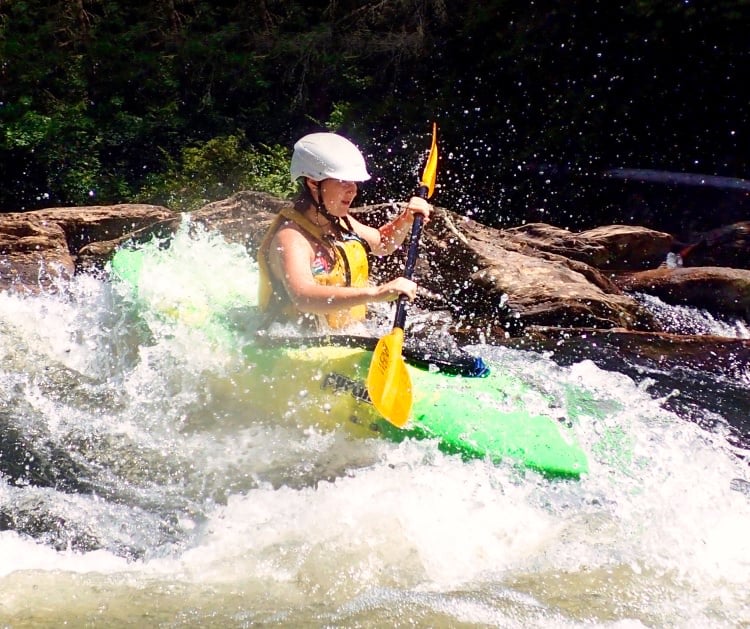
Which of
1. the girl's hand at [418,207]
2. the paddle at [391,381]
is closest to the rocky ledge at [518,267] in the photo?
the girl's hand at [418,207]

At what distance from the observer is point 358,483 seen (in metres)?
2.95

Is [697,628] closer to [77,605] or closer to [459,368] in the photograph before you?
[459,368]

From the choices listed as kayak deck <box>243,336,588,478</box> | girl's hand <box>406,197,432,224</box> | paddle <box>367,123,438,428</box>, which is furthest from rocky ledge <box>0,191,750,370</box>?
paddle <box>367,123,438,428</box>

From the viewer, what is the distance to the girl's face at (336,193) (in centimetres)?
328

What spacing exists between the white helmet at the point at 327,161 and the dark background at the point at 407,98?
5.09m

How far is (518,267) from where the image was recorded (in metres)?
5.48

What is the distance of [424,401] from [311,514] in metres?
0.59

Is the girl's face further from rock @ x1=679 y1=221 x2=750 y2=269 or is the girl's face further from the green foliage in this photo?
the green foliage

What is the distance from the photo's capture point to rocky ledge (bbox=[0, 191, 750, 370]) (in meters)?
5.03

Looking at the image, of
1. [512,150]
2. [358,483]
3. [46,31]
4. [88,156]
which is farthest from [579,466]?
[46,31]

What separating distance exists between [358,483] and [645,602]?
1.02m

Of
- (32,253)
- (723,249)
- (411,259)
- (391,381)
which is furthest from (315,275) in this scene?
(723,249)

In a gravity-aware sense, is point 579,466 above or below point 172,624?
above

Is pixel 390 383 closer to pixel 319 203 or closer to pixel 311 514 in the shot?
pixel 311 514
